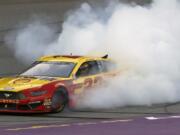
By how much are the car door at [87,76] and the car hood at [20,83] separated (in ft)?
2.57

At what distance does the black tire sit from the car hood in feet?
1.15

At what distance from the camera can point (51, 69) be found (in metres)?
15.3

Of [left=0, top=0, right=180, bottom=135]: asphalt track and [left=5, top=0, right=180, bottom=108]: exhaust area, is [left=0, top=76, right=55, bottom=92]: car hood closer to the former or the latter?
[left=0, top=0, right=180, bottom=135]: asphalt track

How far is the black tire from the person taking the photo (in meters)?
14.2

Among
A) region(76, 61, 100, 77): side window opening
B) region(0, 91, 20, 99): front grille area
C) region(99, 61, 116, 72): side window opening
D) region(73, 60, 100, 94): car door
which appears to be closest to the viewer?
region(0, 91, 20, 99): front grille area

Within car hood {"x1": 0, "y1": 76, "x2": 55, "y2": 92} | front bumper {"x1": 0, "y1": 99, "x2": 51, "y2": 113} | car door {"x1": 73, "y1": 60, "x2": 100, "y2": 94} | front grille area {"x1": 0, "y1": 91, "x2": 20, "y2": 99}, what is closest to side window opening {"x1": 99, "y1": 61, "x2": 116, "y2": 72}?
car door {"x1": 73, "y1": 60, "x2": 100, "y2": 94}

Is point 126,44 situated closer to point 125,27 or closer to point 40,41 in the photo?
point 125,27

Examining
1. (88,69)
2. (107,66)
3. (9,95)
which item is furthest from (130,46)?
(9,95)

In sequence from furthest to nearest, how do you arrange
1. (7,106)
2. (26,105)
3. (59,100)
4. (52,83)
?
(59,100)
(52,83)
(7,106)
(26,105)

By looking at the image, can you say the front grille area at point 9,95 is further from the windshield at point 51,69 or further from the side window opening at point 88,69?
the side window opening at point 88,69

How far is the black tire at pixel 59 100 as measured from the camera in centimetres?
1418

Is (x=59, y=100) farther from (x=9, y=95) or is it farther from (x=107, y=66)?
(x=107, y=66)

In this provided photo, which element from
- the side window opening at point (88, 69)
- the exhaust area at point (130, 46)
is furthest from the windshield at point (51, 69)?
the exhaust area at point (130, 46)

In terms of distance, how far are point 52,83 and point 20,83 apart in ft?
2.35
